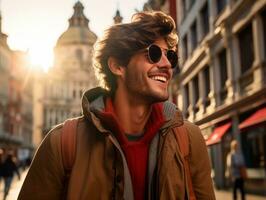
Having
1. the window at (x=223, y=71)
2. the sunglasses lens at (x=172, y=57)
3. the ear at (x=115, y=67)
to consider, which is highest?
the window at (x=223, y=71)

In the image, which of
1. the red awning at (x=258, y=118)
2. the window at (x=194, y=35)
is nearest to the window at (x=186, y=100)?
the window at (x=194, y=35)

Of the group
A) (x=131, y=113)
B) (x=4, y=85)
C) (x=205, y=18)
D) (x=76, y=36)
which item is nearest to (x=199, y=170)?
(x=131, y=113)

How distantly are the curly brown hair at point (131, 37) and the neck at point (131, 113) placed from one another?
13 centimetres

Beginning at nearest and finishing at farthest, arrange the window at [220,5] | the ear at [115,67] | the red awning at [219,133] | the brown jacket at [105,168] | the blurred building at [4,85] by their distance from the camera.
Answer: the brown jacket at [105,168], the ear at [115,67], the red awning at [219,133], the window at [220,5], the blurred building at [4,85]

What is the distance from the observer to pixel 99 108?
252cm

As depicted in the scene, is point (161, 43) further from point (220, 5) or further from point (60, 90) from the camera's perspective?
point (60, 90)

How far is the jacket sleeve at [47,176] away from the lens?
235 centimetres

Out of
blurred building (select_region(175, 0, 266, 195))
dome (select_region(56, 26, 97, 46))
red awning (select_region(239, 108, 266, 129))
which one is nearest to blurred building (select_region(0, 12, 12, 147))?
blurred building (select_region(175, 0, 266, 195))

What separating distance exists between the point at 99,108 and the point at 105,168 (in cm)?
35

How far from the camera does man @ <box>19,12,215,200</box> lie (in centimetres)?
230

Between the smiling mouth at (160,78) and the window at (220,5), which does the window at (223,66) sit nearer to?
the window at (220,5)

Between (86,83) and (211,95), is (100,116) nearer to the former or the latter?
(211,95)

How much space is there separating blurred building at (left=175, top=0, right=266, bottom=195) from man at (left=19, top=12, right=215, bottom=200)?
1205 cm

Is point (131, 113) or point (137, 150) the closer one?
point (137, 150)
